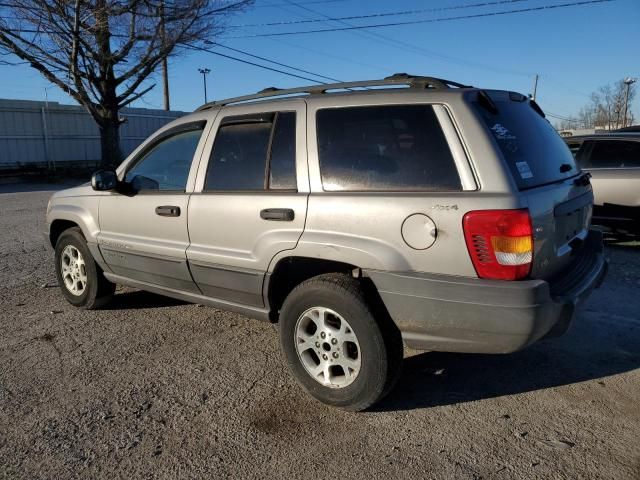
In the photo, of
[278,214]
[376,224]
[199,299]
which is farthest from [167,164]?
[376,224]

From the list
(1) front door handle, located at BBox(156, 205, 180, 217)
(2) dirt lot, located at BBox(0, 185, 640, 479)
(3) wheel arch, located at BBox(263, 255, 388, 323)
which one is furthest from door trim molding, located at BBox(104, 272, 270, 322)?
(1) front door handle, located at BBox(156, 205, 180, 217)

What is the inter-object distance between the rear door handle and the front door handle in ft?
2.95

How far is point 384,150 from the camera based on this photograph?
3.20m

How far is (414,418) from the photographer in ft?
10.6

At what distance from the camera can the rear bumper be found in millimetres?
2789

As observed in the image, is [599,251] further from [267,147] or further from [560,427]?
[267,147]

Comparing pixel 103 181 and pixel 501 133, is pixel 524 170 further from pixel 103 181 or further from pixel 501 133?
pixel 103 181

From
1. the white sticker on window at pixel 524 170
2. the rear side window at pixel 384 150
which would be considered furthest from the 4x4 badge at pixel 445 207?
the white sticker on window at pixel 524 170

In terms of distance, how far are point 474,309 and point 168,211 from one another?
8.07 feet

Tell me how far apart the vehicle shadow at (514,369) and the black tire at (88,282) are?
2.99 meters

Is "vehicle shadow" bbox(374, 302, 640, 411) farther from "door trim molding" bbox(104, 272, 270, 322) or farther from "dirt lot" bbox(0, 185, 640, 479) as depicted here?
"door trim molding" bbox(104, 272, 270, 322)

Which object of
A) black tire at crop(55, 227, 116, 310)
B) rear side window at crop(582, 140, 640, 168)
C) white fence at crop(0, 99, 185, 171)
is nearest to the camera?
black tire at crop(55, 227, 116, 310)

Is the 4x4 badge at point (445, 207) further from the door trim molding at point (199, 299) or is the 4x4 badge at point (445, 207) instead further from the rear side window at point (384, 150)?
the door trim molding at point (199, 299)

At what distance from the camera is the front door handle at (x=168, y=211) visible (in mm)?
4105
